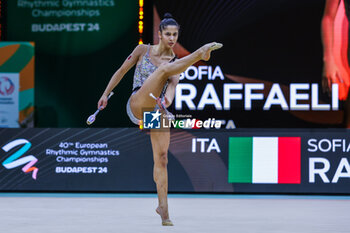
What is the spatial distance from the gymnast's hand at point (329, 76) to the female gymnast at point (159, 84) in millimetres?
5307

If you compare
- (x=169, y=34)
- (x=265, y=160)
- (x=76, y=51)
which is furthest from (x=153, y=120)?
(x=76, y=51)

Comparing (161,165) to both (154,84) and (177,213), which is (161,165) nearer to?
(154,84)

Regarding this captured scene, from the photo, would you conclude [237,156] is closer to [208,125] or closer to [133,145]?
[208,125]

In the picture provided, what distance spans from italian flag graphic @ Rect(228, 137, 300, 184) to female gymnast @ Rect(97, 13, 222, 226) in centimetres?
460

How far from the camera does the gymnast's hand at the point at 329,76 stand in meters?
12.2

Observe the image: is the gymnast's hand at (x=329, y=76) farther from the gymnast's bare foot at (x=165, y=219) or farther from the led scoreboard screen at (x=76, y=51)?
the gymnast's bare foot at (x=165, y=219)

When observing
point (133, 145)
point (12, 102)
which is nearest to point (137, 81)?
point (133, 145)

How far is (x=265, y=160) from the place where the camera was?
39.0 feet

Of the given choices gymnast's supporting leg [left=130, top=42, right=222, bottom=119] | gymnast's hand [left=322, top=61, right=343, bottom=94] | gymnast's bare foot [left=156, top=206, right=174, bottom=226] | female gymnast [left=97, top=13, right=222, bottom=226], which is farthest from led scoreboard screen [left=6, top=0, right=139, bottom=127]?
gymnast's bare foot [left=156, top=206, right=174, bottom=226]

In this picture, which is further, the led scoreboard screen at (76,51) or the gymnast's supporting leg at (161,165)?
the led scoreboard screen at (76,51)

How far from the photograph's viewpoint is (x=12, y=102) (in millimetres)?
13516

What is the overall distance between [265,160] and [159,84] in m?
4.99

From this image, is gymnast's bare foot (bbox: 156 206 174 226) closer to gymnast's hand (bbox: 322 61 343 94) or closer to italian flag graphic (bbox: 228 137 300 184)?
italian flag graphic (bbox: 228 137 300 184)

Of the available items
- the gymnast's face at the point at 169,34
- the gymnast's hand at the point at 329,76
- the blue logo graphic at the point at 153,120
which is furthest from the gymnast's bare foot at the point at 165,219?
the gymnast's hand at the point at 329,76
